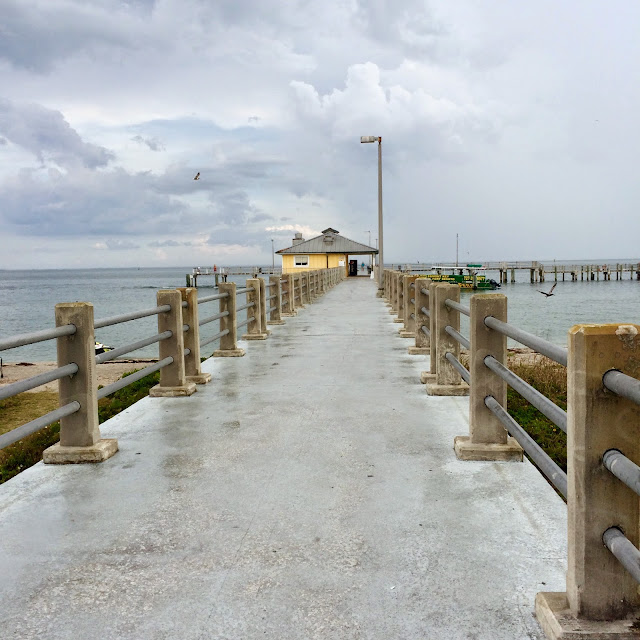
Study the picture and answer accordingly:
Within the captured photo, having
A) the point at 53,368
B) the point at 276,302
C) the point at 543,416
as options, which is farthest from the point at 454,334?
the point at 53,368

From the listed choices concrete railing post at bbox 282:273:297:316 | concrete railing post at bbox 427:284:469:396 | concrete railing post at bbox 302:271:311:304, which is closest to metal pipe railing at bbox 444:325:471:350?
concrete railing post at bbox 427:284:469:396

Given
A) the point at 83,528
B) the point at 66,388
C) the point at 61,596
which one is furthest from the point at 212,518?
the point at 66,388

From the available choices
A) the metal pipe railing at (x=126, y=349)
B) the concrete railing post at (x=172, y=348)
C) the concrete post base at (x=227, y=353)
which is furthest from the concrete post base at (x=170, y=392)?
the concrete post base at (x=227, y=353)

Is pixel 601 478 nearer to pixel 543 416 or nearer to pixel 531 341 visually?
pixel 531 341

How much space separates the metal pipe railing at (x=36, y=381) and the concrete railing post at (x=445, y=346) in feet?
12.4

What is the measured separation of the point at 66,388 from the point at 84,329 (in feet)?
1.56

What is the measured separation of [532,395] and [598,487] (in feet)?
3.92

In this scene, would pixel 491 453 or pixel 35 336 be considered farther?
pixel 491 453

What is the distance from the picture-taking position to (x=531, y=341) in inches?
144

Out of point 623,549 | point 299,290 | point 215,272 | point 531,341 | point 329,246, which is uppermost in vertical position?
point 329,246

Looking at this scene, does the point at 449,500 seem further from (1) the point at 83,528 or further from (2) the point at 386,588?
(1) the point at 83,528

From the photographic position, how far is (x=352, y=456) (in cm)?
481

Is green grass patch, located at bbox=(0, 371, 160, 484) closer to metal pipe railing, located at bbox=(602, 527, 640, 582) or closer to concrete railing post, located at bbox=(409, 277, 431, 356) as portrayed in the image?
concrete railing post, located at bbox=(409, 277, 431, 356)

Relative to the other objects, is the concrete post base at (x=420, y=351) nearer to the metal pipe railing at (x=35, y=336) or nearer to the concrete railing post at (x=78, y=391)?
the concrete railing post at (x=78, y=391)
